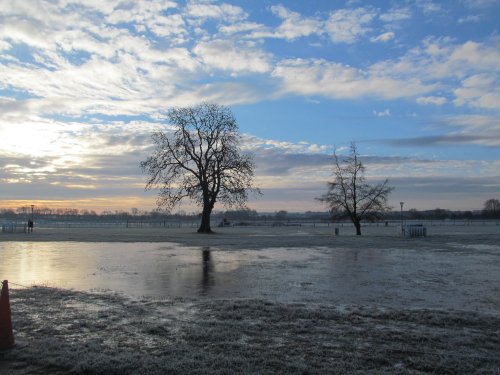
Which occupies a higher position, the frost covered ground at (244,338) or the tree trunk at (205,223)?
the tree trunk at (205,223)

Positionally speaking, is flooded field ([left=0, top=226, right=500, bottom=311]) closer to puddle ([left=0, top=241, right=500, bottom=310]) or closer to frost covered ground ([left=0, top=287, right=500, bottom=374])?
puddle ([left=0, top=241, right=500, bottom=310])

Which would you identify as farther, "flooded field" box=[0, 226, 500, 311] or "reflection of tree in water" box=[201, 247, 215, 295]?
"reflection of tree in water" box=[201, 247, 215, 295]

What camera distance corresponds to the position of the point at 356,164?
55.0m

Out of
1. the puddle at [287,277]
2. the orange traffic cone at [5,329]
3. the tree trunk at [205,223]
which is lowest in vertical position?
the puddle at [287,277]

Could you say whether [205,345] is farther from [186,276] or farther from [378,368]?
[186,276]

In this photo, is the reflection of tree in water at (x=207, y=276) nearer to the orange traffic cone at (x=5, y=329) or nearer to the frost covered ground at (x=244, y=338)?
the frost covered ground at (x=244, y=338)

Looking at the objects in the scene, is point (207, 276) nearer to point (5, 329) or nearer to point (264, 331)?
point (264, 331)

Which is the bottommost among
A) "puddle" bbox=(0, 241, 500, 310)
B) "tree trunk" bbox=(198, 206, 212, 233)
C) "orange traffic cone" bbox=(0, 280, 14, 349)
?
"puddle" bbox=(0, 241, 500, 310)

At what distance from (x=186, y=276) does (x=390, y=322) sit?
8.30 meters

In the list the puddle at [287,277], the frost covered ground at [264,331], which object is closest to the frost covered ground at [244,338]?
the frost covered ground at [264,331]

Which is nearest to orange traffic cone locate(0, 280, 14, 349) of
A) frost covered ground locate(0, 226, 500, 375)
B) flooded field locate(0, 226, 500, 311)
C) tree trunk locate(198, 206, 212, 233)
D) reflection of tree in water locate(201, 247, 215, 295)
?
frost covered ground locate(0, 226, 500, 375)

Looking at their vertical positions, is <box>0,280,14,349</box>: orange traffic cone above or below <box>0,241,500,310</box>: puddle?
above

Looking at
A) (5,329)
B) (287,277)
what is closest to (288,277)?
(287,277)

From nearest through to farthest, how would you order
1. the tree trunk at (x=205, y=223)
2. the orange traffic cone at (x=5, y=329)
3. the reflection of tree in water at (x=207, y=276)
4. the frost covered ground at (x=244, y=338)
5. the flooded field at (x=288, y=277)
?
the frost covered ground at (x=244, y=338) < the orange traffic cone at (x=5, y=329) < the flooded field at (x=288, y=277) < the reflection of tree in water at (x=207, y=276) < the tree trunk at (x=205, y=223)
